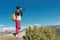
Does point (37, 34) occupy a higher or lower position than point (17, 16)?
lower

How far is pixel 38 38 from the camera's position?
94.9ft

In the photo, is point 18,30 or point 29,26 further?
point 18,30

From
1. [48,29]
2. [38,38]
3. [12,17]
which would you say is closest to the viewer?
[38,38]

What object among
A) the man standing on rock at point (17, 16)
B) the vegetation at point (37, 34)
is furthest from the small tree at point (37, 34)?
the man standing on rock at point (17, 16)

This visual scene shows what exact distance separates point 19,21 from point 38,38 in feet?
15.6

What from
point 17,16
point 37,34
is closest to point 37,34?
point 37,34

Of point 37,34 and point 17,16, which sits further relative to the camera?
point 17,16

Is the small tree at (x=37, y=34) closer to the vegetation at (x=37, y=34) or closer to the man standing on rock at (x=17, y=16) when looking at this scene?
the vegetation at (x=37, y=34)

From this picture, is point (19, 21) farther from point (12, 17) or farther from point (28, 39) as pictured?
point (28, 39)

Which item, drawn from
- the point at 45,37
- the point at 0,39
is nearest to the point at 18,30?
the point at 0,39

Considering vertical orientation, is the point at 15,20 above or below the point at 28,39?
above

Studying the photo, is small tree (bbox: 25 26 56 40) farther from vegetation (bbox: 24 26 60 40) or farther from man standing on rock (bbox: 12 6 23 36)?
man standing on rock (bbox: 12 6 23 36)

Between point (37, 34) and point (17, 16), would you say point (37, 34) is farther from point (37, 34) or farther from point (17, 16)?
point (17, 16)

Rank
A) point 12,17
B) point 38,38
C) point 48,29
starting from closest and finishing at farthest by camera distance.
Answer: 1. point 38,38
2. point 48,29
3. point 12,17
